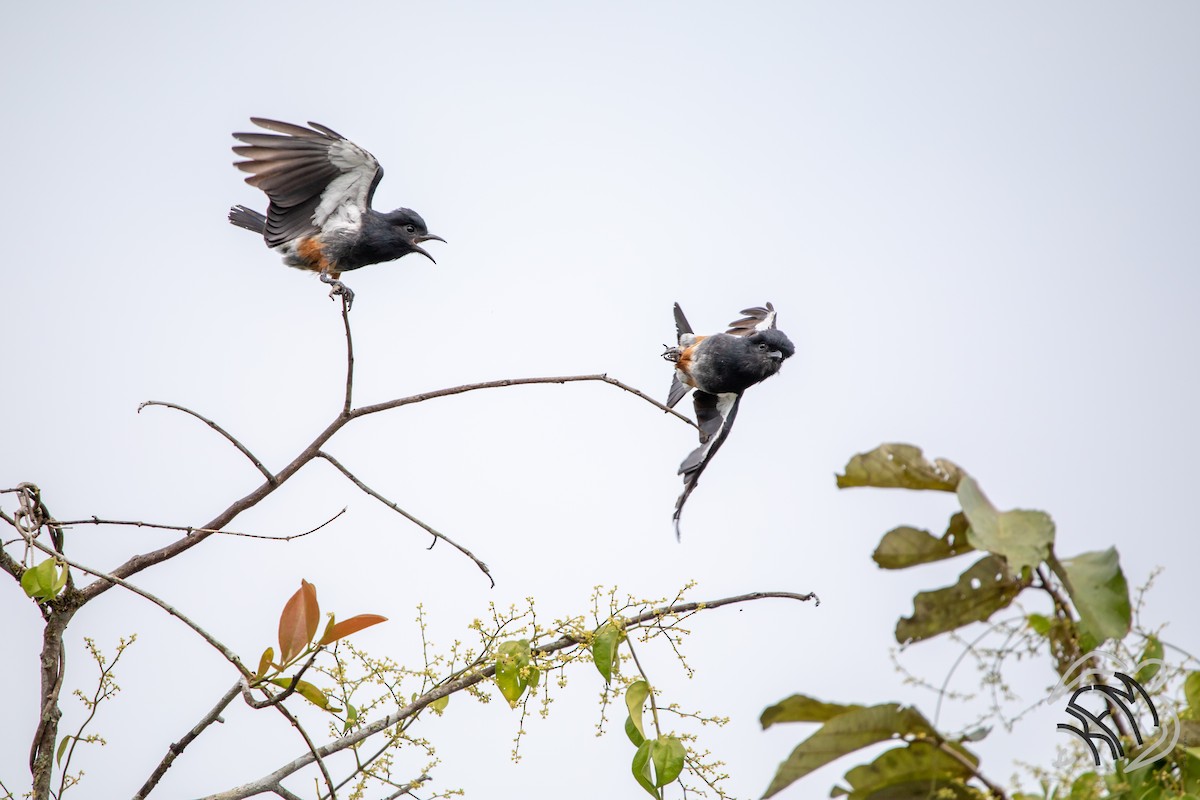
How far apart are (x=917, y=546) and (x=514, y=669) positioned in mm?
1086

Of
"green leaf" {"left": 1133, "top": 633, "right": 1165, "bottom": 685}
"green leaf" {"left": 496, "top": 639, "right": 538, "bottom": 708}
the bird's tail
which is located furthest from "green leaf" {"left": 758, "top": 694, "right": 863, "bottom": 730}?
the bird's tail

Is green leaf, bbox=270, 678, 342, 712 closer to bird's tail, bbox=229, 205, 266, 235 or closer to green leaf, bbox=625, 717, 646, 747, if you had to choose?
green leaf, bbox=625, 717, 646, 747

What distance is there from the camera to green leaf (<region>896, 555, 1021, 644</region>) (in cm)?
122

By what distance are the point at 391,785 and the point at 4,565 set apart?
972 millimetres

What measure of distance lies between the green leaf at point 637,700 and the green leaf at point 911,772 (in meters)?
0.77

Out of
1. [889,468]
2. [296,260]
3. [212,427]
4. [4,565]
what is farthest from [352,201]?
[889,468]

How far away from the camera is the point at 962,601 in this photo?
124cm

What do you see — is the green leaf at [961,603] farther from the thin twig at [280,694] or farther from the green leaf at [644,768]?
the thin twig at [280,694]

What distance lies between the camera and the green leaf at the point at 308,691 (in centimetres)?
219

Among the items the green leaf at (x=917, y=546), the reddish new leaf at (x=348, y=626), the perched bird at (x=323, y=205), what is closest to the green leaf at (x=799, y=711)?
the green leaf at (x=917, y=546)

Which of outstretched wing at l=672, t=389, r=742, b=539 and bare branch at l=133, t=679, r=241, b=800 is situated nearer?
bare branch at l=133, t=679, r=241, b=800

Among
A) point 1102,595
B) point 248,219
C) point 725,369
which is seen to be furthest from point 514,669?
point 248,219

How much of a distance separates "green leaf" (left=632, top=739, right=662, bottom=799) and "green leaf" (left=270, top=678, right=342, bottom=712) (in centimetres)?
71

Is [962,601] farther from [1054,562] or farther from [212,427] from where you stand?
[212,427]
